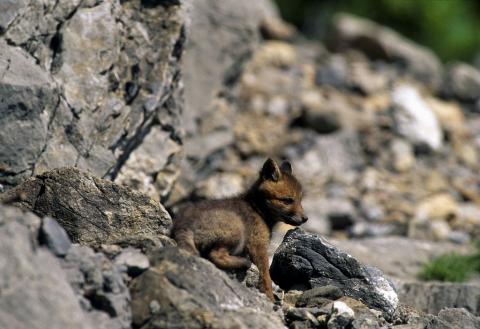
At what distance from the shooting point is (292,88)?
63.5 feet

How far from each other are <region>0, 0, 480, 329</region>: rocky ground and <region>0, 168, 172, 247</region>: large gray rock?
0.5 inches

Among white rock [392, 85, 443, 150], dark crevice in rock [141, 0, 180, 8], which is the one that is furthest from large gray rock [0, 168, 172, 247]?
white rock [392, 85, 443, 150]

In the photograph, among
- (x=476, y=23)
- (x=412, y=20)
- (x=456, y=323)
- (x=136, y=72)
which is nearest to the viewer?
(x=456, y=323)

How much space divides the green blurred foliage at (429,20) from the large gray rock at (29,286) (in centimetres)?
2290

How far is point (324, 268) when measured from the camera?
8.29 meters

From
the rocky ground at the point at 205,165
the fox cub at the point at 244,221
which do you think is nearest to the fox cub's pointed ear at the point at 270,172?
the fox cub at the point at 244,221

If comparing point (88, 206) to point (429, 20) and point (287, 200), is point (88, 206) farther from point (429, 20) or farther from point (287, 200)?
point (429, 20)

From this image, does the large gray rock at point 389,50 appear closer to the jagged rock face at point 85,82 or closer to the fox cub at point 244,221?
the jagged rock face at point 85,82

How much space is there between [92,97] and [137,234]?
98.6 inches

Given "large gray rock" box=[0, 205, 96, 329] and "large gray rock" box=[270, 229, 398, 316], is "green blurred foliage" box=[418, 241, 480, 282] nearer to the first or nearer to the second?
"large gray rock" box=[270, 229, 398, 316]

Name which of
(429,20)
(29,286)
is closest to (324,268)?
(29,286)

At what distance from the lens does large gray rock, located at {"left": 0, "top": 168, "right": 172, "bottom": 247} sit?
7953 millimetres

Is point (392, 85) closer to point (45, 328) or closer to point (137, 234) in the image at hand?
point (137, 234)

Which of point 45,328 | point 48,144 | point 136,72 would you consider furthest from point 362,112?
point 45,328
